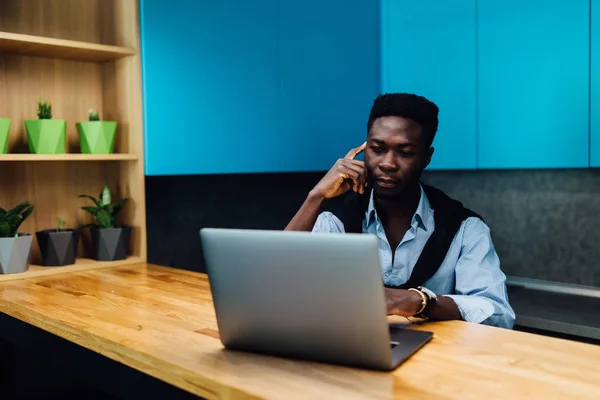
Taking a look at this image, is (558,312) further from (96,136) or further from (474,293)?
(96,136)

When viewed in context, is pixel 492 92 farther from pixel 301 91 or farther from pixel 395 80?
pixel 301 91

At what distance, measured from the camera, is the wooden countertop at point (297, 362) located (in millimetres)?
1071

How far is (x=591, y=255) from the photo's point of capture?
274 cm

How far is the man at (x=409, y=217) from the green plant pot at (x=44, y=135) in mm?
931

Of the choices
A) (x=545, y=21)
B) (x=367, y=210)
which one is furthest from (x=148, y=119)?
(x=545, y=21)

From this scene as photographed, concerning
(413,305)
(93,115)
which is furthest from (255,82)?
(413,305)

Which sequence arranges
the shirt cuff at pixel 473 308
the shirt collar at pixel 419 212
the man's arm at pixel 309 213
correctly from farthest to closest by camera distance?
the man's arm at pixel 309 213
the shirt collar at pixel 419 212
the shirt cuff at pixel 473 308

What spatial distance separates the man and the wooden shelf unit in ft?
2.82

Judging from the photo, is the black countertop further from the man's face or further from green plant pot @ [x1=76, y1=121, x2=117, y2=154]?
green plant pot @ [x1=76, y1=121, x2=117, y2=154]

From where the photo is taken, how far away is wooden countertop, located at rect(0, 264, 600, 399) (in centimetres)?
107

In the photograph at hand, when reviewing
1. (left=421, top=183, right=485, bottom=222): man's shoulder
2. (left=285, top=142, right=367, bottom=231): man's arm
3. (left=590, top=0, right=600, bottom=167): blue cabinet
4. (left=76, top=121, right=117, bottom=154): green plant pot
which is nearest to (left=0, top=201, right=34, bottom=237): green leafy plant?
(left=76, top=121, right=117, bottom=154): green plant pot

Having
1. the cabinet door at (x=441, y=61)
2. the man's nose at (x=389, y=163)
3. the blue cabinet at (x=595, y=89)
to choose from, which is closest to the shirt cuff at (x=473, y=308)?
the man's nose at (x=389, y=163)

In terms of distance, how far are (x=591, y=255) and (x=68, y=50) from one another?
2.24 m

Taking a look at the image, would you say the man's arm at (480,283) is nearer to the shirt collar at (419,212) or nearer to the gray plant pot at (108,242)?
the shirt collar at (419,212)
